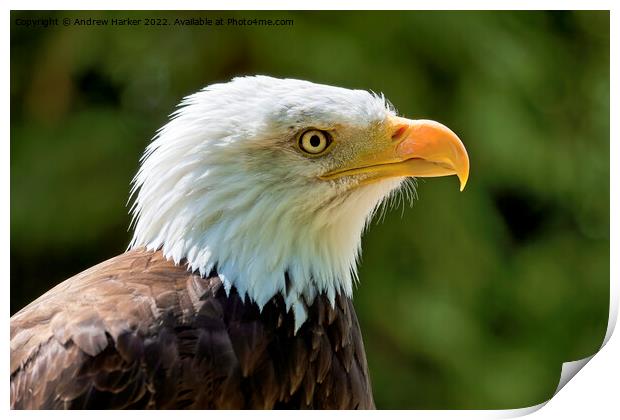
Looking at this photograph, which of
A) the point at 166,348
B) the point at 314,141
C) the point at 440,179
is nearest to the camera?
the point at 166,348

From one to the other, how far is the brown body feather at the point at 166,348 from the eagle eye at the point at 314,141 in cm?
28

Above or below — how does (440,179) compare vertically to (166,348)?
above

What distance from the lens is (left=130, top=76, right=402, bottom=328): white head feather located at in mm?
1630

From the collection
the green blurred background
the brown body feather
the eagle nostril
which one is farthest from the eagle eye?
the green blurred background

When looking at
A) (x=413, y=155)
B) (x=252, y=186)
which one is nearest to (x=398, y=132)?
(x=413, y=155)

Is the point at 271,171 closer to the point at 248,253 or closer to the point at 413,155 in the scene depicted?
the point at 248,253

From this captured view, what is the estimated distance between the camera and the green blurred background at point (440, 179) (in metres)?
1.92

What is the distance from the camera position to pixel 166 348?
4.95 feet

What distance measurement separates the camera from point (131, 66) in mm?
1959

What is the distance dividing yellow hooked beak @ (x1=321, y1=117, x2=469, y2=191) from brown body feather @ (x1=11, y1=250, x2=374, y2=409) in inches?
10.5

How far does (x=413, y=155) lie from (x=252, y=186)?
302 mm

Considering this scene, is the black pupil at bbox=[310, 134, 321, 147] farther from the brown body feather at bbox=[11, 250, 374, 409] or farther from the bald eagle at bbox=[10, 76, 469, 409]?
the brown body feather at bbox=[11, 250, 374, 409]
